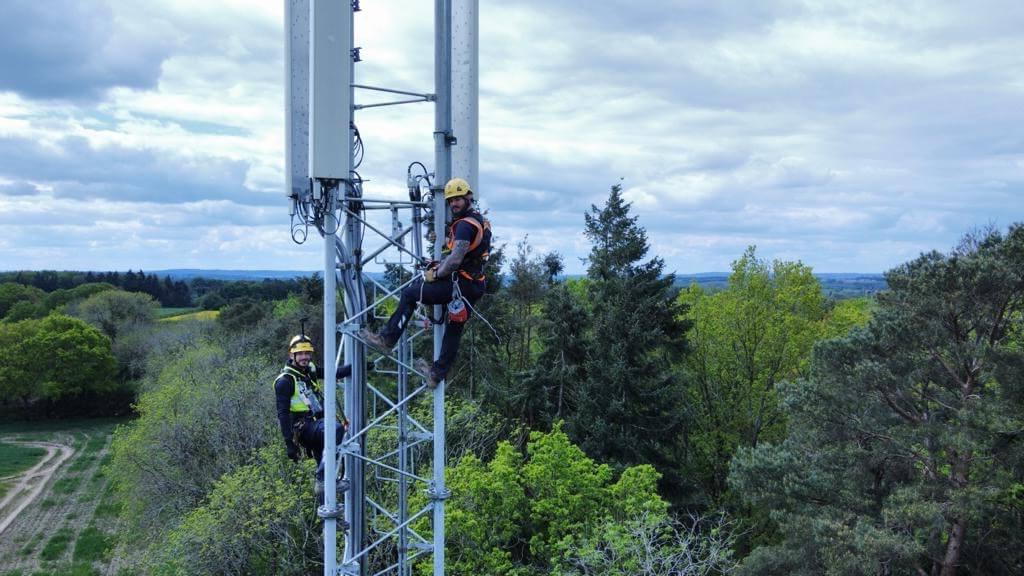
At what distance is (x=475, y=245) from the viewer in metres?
6.45

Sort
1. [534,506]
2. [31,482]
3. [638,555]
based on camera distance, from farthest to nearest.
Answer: [31,482]
[534,506]
[638,555]

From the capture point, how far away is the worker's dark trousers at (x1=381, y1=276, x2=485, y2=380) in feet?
21.4

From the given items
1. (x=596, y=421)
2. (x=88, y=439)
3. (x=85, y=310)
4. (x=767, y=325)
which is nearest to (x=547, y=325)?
(x=596, y=421)

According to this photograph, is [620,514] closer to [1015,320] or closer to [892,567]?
[892,567]

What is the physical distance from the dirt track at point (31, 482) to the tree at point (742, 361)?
101ft

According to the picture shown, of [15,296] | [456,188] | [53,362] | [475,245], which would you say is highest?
[456,188]

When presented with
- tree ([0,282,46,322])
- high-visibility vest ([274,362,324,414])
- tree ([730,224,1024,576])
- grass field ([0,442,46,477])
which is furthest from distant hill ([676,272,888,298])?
tree ([0,282,46,322])

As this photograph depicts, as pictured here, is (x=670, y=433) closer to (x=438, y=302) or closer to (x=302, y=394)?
(x=302, y=394)

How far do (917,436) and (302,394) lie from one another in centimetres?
1253

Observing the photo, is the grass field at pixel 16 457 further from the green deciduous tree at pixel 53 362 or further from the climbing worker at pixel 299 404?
the climbing worker at pixel 299 404

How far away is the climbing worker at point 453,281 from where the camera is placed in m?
6.36

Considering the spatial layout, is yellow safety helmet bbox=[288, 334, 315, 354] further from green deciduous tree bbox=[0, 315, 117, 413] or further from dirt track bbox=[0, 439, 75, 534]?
green deciduous tree bbox=[0, 315, 117, 413]

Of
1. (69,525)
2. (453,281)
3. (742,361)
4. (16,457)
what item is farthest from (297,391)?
(16,457)

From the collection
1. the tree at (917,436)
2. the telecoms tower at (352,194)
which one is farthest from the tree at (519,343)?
the telecoms tower at (352,194)
